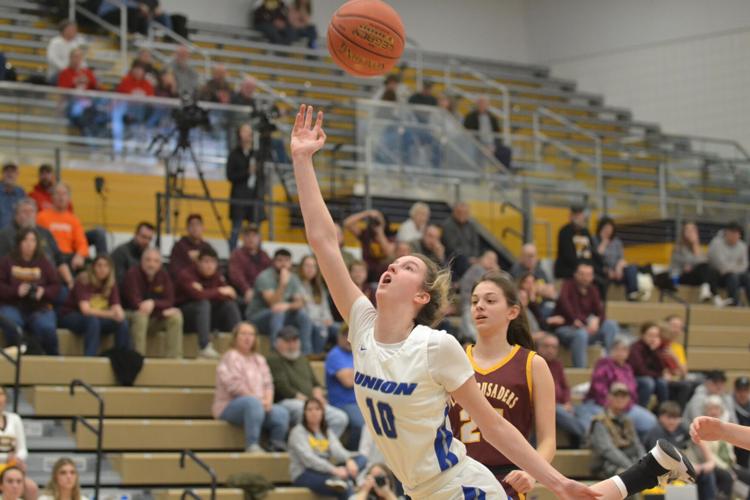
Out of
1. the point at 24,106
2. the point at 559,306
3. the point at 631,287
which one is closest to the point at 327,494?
the point at 559,306

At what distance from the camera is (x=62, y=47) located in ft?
51.8

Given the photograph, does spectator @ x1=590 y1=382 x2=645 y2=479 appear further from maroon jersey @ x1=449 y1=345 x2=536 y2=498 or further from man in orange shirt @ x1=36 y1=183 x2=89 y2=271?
maroon jersey @ x1=449 y1=345 x2=536 y2=498

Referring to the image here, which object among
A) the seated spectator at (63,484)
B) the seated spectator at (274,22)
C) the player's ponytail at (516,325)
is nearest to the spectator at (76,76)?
the seated spectator at (274,22)

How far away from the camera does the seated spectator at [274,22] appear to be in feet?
67.3

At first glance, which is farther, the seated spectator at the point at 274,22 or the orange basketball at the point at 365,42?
the seated spectator at the point at 274,22

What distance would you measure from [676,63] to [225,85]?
985cm

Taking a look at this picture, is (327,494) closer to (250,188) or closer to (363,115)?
(250,188)

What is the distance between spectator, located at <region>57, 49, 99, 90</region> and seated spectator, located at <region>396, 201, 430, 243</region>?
4.03 m

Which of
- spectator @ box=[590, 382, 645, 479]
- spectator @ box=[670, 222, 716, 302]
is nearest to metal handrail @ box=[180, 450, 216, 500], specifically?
spectator @ box=[590, 382, 645, 479]

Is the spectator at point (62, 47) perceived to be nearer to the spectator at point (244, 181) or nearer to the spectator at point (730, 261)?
the spectator at point (244, 181)

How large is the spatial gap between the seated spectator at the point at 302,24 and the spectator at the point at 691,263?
283 inches

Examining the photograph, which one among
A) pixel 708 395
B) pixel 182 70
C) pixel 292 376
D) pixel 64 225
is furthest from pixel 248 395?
pixel 182 70

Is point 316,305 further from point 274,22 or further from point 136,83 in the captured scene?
point 274,22

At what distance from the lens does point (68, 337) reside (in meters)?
11.5
